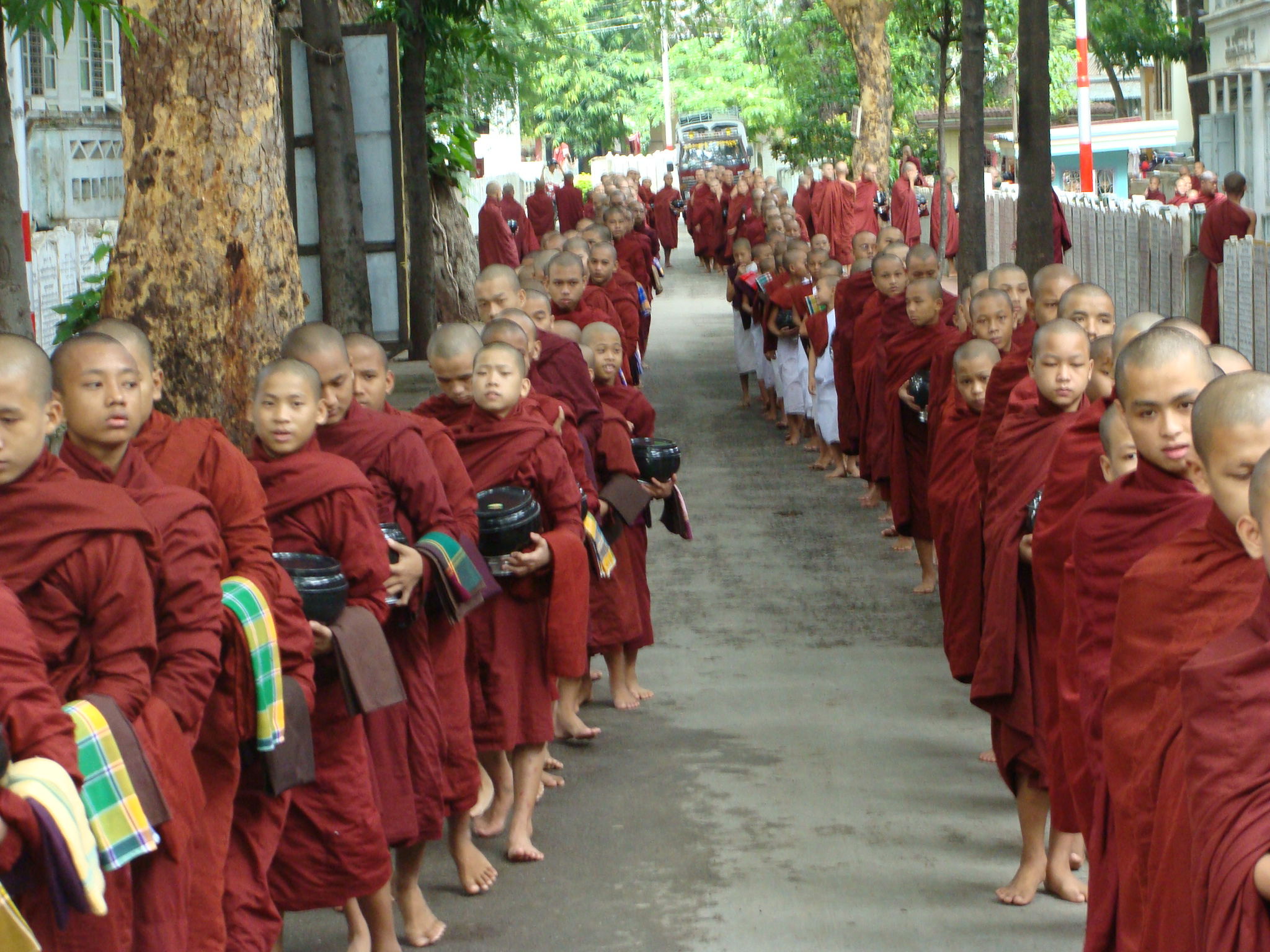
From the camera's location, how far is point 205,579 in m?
3.73

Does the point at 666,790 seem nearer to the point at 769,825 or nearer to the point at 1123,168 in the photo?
the point at 769,825

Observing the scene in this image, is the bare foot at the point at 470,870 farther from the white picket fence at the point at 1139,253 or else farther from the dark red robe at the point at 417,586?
the white picket fence at the point at 1139,253

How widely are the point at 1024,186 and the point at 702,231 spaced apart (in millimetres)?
22283

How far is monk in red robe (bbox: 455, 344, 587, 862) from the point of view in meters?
5.73

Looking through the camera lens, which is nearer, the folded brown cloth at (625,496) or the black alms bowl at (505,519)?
the black alms bowl at (505,519)

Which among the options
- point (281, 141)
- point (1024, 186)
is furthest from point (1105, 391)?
point (1024, 186)

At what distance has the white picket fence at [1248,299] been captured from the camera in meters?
11.8

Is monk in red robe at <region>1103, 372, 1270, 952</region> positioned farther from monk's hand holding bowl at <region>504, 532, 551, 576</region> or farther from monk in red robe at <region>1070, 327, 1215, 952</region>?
monk's hand holding bowl at <region>504, 532, 551, 576</region>

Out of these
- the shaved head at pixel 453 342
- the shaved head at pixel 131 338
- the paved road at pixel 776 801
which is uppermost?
the shaved head at pixel 131 338

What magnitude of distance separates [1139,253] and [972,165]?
2119mm

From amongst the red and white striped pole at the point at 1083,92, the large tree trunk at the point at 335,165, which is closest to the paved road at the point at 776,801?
the large tree trunk at the point at 335,165

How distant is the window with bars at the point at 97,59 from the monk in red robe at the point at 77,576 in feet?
32.7

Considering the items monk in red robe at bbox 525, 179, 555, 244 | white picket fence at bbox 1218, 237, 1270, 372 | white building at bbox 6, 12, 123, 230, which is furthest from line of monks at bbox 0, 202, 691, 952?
monk in red robe at bbox 525, 179, 555, 244

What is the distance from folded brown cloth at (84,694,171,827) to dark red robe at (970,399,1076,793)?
2.71 m
